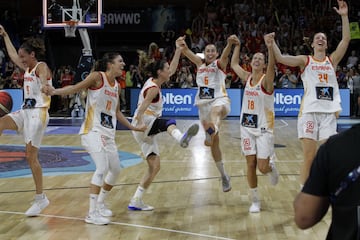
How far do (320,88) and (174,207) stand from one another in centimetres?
220

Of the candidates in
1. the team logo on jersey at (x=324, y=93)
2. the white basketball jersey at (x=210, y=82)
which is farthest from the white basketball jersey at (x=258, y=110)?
the white basketball jersey at (x=210, y=82)

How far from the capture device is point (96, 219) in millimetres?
6152

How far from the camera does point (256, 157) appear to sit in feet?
22.1

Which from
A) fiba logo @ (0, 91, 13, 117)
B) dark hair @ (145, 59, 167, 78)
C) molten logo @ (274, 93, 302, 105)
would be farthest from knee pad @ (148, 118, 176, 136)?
molten logo @ (274, 93, 302, 105)

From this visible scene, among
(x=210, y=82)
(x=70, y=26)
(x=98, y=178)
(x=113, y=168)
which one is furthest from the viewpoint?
(x=70, y=26)

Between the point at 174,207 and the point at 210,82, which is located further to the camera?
the point at 210,82

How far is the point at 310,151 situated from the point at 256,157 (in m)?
0.62

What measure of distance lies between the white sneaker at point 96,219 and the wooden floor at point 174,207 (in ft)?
0.29

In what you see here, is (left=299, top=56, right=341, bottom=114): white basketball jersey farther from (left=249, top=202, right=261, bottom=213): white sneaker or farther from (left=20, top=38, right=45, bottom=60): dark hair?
(left=20, top=38, right=45, bottom=60): dark hair

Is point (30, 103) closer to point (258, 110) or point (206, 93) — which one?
point (206, 93)

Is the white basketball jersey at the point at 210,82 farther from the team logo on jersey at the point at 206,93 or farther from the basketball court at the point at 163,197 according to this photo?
the basketball court at the point at 163,197

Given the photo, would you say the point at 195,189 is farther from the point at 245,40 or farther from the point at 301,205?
the point at 245,40

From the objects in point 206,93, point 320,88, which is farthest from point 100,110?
point 320,88

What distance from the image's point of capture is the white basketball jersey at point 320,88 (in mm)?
6668
